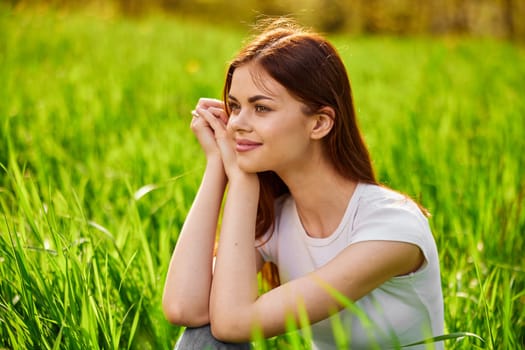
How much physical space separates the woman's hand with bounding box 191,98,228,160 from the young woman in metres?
0.06

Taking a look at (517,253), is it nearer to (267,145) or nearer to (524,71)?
(267,145)

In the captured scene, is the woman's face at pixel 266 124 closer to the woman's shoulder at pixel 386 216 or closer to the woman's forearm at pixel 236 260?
the woman's forearm at pixel 236 260

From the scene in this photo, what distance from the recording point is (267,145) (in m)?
1.47

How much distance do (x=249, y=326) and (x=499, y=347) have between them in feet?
2.08

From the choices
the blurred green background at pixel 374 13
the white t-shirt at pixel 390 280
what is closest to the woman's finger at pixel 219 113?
the white t-shirt at pixel 390 280

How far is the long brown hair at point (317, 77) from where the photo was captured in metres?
1.45

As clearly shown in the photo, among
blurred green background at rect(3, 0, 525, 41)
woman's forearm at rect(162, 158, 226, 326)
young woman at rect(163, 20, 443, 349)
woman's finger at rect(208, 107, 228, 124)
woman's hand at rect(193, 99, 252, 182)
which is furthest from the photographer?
blurred green background at rect(3, 0, 525, 41)

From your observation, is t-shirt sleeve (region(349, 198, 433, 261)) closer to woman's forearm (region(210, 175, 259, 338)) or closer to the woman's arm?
woman's forearm (region(210, 175, 259, 338))

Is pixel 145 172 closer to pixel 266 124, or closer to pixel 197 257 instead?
pixel 197 257

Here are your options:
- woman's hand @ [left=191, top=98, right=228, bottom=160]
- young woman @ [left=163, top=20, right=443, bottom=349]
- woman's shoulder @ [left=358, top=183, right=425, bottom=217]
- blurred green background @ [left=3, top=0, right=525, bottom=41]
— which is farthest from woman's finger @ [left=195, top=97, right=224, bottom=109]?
blurred green background @ [left=3, top=0, right=525, bottom=41]

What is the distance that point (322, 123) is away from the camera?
149 centimetres

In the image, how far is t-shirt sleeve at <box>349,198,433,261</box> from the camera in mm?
1372

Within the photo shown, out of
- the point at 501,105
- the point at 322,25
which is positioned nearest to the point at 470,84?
the point at 501,105

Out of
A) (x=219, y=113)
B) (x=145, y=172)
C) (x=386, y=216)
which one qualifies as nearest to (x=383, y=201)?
(x=386, y=216)
